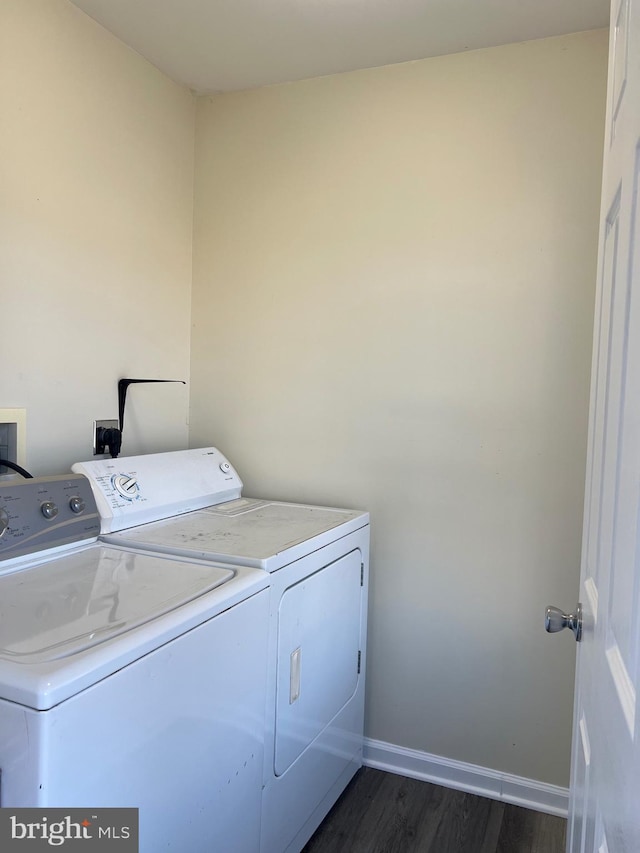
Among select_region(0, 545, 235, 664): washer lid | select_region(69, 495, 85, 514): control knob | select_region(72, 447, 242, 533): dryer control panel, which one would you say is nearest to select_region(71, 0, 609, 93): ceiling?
select_region(72, 447, 242, 533): dryer control panel

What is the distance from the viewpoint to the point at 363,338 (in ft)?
7.23

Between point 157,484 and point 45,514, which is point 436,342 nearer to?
point 157,484

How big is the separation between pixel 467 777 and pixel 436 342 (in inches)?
58.1

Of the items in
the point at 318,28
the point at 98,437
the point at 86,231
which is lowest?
the point at 98,437

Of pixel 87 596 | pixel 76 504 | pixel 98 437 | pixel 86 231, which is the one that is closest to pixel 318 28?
pixel 86 231

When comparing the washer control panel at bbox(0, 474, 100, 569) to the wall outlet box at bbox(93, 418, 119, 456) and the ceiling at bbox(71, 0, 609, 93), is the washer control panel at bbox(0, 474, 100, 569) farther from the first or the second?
the ceiling at bbox(71, 0, 609, 93)

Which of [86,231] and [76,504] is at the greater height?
[86,231]

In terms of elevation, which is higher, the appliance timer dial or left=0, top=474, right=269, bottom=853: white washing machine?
the appliance timer dial

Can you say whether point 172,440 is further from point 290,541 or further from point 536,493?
point 536,493

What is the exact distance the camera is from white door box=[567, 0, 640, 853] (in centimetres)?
69

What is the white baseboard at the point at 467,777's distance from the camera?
1.98 metres

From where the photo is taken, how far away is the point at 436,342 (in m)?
2.10

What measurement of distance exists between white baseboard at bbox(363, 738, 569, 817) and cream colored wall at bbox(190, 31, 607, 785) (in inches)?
1.4

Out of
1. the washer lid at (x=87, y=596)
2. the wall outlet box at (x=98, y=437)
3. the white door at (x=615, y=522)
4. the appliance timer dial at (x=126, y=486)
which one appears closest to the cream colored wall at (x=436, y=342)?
the wall outlet box at (x=98, y=437)
